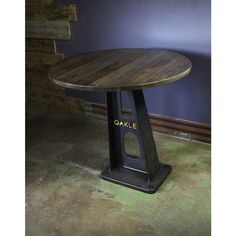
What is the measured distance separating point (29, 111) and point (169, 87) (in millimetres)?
1721

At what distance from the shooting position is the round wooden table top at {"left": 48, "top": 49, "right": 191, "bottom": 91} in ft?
5.38

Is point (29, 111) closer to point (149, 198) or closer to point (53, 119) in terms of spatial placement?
point (53, 119)

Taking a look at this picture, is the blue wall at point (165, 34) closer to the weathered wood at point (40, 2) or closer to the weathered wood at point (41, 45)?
the weathered wood at point (40, 2)

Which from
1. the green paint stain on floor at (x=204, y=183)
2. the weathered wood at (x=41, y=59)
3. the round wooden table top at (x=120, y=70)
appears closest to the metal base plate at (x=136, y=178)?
the green paint stain on floor at (x=204, y=183)

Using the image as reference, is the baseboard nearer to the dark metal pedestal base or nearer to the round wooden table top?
the dark metal pedestal base

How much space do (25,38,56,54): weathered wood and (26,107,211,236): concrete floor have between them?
3.22 ft

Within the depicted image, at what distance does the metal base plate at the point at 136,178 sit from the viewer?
6.83ft

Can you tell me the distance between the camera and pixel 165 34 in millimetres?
2533

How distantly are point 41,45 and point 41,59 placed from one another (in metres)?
0.15

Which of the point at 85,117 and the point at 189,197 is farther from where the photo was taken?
the point at 85,117

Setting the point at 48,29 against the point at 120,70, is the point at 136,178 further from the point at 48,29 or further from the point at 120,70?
the point at 48,29

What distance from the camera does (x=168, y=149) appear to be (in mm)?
2586

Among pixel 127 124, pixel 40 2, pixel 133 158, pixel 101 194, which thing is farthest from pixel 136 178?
pixel 40 2
